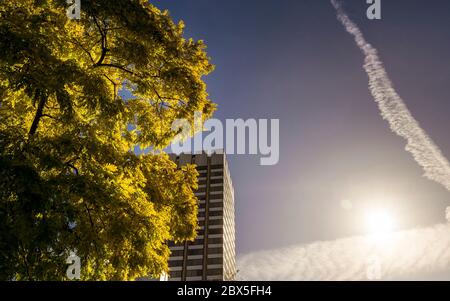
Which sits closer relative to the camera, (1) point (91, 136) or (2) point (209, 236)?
(1) point (91, 136)

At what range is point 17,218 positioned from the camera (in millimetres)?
5211

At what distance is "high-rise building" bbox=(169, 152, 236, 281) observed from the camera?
101375 mm

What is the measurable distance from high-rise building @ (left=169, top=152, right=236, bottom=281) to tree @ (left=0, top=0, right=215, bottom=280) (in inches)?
3431

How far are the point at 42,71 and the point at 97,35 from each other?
2.51 m

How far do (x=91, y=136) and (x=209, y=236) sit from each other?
102 metres

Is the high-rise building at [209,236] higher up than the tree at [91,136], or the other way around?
the high-rise building at [209,236]

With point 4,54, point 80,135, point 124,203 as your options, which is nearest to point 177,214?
point 124,203

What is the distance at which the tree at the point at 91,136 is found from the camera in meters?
5.56

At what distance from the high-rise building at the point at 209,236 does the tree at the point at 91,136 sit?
87.1 meters

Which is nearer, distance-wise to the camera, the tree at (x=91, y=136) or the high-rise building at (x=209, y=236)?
the tree at (x=91, y=136)

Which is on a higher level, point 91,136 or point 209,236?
point 209,236

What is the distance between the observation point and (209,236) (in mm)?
105438

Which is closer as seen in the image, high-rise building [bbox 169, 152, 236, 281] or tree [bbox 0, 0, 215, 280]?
tree [bbox 0, 0, 215, 280]

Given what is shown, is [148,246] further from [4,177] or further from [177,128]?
[177,128]
